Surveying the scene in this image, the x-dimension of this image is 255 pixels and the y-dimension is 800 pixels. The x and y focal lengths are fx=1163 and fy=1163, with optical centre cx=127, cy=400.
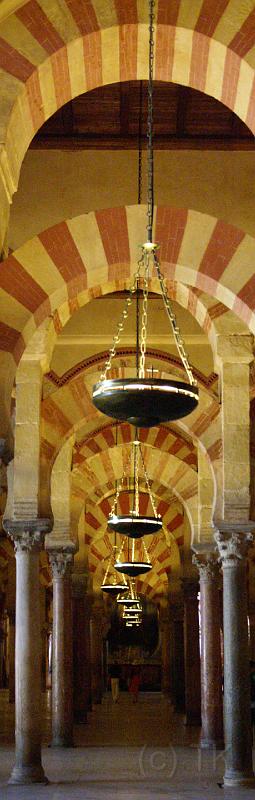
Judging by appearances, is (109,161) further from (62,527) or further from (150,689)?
(150,689)

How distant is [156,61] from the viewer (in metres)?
5.95

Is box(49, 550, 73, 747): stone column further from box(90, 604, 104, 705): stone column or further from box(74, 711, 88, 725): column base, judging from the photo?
box(90, 604, 104, 705): stone column

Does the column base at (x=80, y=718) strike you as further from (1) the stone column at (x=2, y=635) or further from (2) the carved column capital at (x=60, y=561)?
(1) the stone column at (x=2, y=635)

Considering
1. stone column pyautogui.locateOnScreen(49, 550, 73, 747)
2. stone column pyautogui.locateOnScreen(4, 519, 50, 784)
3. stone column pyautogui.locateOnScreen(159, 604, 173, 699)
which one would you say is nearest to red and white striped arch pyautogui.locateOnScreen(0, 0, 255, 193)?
stone column pyautogui.locateOnScreen(4, 519, 50, 784)

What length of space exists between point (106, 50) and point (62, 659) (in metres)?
7.67

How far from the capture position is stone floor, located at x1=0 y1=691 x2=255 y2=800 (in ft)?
27.4

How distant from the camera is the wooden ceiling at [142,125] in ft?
25.4

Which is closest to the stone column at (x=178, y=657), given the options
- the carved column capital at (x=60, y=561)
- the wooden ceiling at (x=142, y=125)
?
the carved column capital at (x=60, y=561)

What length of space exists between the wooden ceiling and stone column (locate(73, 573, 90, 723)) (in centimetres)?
904

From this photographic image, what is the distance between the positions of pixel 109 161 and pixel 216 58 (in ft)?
7.16

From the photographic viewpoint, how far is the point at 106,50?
5.82 metres

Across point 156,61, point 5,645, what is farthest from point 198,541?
point 5,645

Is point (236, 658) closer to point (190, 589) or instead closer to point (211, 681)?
point (211, 681)

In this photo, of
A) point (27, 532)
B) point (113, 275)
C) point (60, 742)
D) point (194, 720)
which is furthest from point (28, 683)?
point (194, 720)
